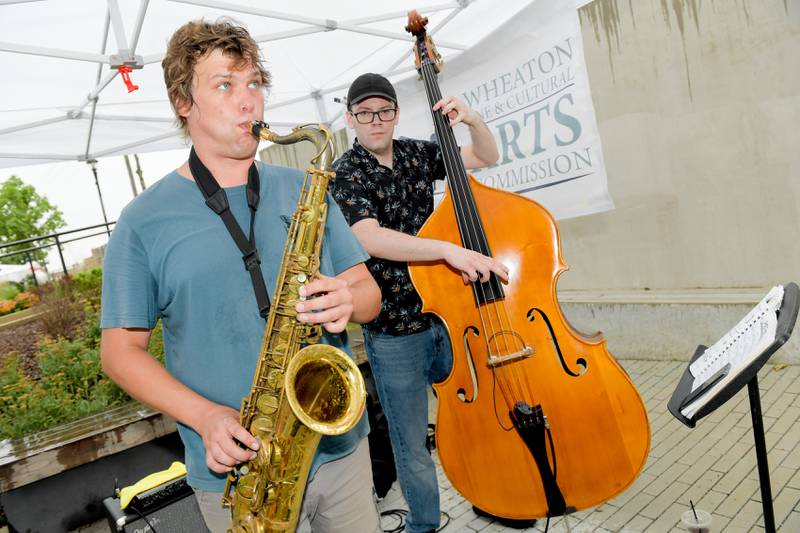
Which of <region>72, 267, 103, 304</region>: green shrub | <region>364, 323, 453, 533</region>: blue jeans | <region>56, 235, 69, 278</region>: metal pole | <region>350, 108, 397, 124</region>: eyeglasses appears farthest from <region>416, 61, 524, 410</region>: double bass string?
<region>56, 235, 69, 278</region>: metal pole

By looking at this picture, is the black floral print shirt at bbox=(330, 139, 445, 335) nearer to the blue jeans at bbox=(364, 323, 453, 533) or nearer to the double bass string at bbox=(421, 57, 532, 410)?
the blue jeans at bbox=(364, 323, 453, 533)

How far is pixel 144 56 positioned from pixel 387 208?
3055 mm

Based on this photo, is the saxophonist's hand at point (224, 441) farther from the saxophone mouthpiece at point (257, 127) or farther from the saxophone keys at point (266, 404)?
the saxophone mouthpiece at point (257, 127)

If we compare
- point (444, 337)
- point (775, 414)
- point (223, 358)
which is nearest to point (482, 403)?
point (444, 337)

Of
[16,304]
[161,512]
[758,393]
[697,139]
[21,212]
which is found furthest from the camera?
[21,212]

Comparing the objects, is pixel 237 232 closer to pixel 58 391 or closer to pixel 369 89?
pixel 369 89

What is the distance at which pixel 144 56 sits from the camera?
445 centimetres

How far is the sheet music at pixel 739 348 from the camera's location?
1.44 meters

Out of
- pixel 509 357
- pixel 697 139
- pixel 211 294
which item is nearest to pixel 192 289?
pixel 211 294

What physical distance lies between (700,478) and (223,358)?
9.83 feet

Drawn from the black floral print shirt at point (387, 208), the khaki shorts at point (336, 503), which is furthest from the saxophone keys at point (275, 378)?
the black floral print shirt at point (387, 208)

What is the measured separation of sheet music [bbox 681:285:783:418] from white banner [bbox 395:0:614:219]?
2.58 m

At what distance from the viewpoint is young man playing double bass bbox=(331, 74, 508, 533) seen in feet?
8.71

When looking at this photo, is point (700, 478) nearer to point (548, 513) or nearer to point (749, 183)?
point (548, 513)
